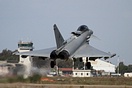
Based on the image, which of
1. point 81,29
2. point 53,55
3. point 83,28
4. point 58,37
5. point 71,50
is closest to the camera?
point 53,55

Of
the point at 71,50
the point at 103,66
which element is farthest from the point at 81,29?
the point at 103,66

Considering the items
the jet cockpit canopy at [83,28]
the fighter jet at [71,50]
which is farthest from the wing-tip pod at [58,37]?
the jet cockpit canopy at [83,28]

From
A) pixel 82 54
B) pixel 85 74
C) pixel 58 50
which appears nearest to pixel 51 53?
pixel 58 50

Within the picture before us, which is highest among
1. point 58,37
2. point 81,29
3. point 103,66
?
point 103,66

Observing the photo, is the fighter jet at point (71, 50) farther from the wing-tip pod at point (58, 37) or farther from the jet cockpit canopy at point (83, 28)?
the jet cockpit canopy at point (83, 28)

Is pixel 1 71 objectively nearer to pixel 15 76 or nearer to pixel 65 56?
pixel 15 76

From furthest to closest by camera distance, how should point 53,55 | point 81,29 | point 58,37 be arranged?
point 81,29, point 58,37, point 53,55

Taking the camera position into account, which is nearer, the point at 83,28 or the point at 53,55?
the point at 53,55

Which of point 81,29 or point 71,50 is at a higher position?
point 81,29

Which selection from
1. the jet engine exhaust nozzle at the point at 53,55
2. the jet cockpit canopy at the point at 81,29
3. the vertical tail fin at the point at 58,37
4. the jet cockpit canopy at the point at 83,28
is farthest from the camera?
the jet cockpit canopy at the point at 83,28

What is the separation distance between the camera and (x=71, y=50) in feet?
160

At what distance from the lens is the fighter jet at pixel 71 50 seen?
46.3m

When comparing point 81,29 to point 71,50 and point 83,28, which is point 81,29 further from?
point 71,50

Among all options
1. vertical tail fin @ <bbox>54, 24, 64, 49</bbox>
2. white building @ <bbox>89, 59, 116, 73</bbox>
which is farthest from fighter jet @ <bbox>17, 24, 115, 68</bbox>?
white building @ <bbox>89, 59, 116, 73</bbox>
